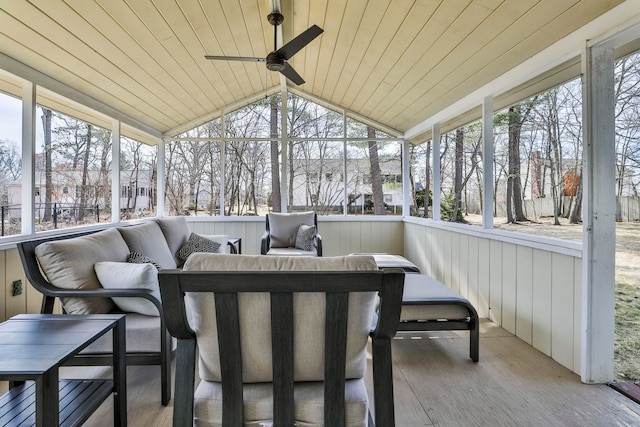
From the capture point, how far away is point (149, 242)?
2973 millimetres

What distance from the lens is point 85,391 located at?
5.15ft

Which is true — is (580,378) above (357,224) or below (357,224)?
below

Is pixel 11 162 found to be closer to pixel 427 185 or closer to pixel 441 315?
pixel 441 315

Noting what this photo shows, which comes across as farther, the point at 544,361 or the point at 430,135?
the point at 430,135

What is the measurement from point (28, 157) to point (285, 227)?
2.99 meters

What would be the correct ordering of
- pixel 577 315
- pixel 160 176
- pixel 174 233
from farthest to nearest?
1. pixel 160 176
2. pixel 174 233
3. pixel 577 315

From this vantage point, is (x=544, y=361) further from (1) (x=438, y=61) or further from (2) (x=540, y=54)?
(1) (x=438, y=61)

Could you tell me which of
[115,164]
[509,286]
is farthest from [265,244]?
[509,286]

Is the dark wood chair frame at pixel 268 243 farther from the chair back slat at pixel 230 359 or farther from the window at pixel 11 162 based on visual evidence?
the chair back slat at pixel 230 359

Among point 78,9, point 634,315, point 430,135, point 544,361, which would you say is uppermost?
point 78,9

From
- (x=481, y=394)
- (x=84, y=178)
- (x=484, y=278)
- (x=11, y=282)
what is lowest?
(x=481, y=394)

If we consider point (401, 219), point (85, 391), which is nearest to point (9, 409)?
point (85, 391)

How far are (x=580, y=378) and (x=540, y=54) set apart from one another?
7.82ft

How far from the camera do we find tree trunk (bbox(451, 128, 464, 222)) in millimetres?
4023
